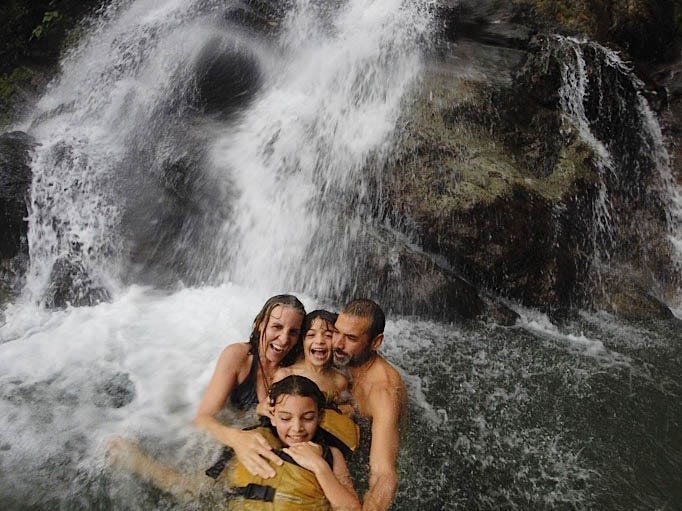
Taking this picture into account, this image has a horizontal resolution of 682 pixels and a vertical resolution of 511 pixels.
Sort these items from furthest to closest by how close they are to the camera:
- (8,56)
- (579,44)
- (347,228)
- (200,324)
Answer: (8,56) → (579,44) → (347,228) → (200,324)

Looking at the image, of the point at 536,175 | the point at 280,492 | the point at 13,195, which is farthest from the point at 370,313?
the point at 13,195

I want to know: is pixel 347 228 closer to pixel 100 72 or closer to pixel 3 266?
pixel 3 266

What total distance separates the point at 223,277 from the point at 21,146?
3.30 meters

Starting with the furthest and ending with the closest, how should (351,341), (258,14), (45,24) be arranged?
1. (45,24)
2. (258,14)
3. (351,341)

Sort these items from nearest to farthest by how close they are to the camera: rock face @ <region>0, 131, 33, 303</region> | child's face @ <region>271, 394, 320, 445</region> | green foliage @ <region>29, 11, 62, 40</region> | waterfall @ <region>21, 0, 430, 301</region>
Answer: child's face @ <region>271, 394, 320, 445</region>, rock face @ <region>0, 131, 33, 303</region>, waterfall @ <region>21, 0, 430, 301</region>, green foliage @ <region>29, 11, 62, 40</region>

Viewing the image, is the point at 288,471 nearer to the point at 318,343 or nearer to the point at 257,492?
the point at 257,492

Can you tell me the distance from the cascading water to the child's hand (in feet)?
2.37

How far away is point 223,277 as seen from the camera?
6.59m

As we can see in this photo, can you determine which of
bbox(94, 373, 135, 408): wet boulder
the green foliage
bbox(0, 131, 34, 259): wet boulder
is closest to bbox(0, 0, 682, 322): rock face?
bbox(0, 131, 34, 259): wet boulder

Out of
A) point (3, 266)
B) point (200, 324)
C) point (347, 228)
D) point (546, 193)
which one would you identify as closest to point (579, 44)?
point (546, 193)

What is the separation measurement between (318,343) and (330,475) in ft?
3.59

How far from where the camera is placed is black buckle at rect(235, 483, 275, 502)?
3004 mm

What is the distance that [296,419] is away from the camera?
131 inches

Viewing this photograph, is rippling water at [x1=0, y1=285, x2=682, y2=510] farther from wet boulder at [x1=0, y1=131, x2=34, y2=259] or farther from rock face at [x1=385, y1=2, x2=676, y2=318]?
wet boulder at [x1=0, y1=131, x2=34, y2=259]
